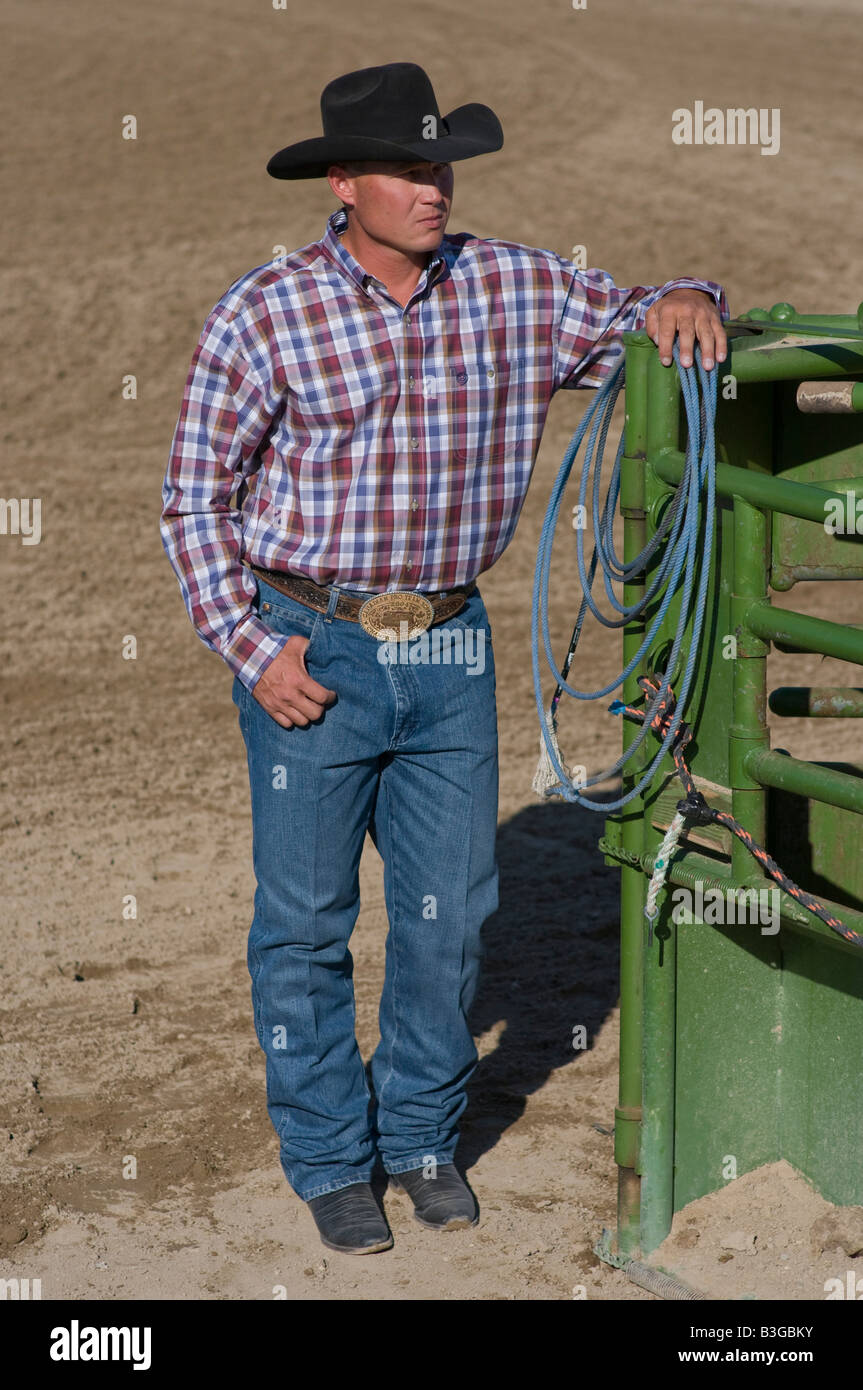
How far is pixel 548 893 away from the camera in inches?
205

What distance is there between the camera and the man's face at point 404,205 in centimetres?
311

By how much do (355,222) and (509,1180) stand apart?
1950 mm

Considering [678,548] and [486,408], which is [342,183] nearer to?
[486,408]

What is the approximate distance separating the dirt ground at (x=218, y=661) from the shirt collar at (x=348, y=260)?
179cm

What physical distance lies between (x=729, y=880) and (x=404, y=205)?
1.30 m

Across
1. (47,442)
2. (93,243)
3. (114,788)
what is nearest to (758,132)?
(93,243)

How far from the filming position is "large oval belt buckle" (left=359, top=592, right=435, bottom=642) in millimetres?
3219

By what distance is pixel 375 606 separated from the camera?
3.22 metres

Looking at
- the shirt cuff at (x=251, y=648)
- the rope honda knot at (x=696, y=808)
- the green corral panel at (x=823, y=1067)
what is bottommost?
the green corral panel at (x=823, y=1067)

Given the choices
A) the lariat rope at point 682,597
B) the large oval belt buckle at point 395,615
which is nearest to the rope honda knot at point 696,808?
the lariat rope at point 682,597

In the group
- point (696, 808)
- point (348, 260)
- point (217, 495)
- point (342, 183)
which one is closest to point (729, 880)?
point (696, 808)

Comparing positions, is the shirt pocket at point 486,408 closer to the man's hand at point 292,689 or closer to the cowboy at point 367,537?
the cowboy at point 367,537

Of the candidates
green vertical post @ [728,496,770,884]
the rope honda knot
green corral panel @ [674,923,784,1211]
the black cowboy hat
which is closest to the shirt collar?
the black cowboy hat

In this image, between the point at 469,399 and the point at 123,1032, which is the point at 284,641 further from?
the point at 123,1032
